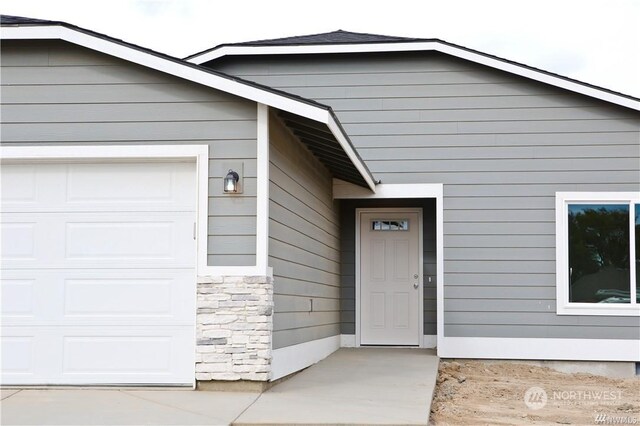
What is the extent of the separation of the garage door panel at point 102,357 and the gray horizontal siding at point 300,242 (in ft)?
3.06

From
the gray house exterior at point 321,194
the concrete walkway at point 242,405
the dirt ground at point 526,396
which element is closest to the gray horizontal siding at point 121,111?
the gray house exterior at point 321,194

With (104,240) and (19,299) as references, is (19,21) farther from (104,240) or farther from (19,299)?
(19,299)

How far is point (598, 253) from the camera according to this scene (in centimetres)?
1050

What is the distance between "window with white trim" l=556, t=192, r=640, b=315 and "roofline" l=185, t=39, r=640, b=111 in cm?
→ 125

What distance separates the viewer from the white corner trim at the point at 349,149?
24.0 ft

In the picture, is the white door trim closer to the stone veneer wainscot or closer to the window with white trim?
the window with white trim

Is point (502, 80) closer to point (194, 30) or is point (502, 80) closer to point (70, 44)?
point (70, 44)

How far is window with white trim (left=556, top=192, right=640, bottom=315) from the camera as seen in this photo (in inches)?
412

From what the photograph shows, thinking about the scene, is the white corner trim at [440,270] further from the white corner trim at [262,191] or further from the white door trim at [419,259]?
the white corner trim at [262,191]

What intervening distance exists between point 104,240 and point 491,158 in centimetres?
559

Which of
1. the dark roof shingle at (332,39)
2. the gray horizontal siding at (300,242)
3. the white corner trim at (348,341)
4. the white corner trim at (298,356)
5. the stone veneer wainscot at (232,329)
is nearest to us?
the stone veneer wainscot at (232,329)

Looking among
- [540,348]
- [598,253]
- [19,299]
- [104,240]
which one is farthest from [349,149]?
[540,348]

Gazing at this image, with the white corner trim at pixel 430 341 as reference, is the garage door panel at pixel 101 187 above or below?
above

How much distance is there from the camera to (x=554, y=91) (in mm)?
10867
